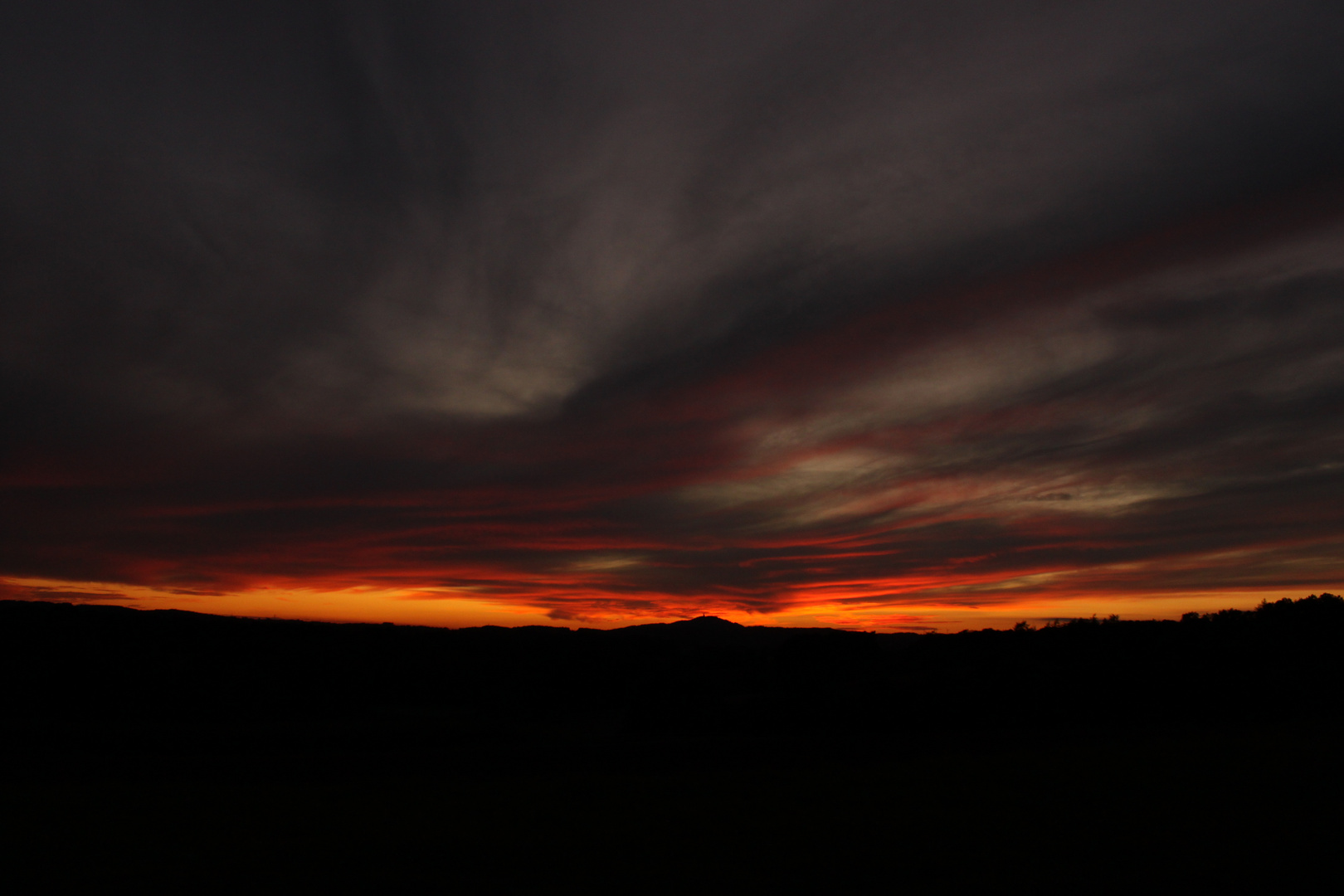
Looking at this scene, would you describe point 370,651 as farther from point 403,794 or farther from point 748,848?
point 748,848

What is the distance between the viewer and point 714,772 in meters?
21.3

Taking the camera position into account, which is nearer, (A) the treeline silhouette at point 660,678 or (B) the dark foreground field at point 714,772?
(B) the dark foreground field at point 714,772

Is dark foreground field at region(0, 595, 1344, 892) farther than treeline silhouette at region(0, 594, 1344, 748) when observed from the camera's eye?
No

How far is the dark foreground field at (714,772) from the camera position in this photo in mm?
13250

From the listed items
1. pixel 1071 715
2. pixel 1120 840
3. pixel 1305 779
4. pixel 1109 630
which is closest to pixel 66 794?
pixel 1120 840

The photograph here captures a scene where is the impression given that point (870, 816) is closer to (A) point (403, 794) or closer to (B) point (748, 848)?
(B) point (748, 848)

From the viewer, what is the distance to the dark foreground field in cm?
1325

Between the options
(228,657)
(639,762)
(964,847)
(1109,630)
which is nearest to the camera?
(964,847)

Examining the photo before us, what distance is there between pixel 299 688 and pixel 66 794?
3166 cm

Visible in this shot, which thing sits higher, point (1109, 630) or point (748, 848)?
point (1109, 630)

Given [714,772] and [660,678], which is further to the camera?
[660,678]

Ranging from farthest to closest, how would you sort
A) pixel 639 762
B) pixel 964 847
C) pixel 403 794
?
pixel 639 762 < pixel 403 794 < pixel 964 847

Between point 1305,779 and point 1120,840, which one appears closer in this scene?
point 1120,840

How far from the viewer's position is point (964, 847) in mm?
13812
